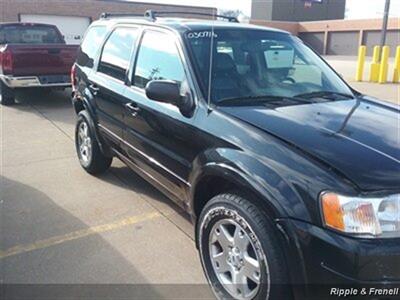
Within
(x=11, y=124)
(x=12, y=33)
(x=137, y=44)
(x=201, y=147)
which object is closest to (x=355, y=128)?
(x=201, y=147)

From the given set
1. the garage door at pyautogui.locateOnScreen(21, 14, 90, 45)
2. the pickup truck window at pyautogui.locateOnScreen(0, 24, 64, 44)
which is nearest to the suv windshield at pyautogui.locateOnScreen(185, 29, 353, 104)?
the pickup truck window at pyautogui.locateOnScreen(0, 24, 64, 44)

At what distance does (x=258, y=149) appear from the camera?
2543 mm

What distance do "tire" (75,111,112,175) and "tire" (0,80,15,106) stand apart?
536cm

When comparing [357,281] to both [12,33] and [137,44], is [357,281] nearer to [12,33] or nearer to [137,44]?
[137,44]

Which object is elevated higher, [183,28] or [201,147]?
[183,28]

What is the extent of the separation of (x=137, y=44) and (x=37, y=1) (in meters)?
30.6

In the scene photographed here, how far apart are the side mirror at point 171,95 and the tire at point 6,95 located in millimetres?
7882

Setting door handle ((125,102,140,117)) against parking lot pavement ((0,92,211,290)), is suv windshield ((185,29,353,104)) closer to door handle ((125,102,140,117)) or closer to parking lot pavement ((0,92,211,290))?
door handle ((125,102,140,117))

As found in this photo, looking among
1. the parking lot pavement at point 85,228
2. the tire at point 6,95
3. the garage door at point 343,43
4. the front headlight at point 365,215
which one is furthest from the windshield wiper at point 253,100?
the garage door at point 343,43

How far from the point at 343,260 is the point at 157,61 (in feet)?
7.65

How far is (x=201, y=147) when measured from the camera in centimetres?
299

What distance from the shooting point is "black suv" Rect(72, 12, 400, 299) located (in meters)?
2.17

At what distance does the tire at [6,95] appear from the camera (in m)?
9.88

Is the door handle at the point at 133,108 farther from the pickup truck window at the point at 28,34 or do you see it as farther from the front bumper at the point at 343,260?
the pickup truck window at the point at 28,34
